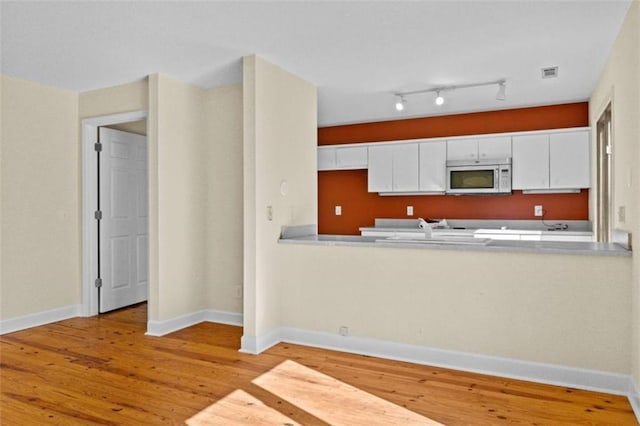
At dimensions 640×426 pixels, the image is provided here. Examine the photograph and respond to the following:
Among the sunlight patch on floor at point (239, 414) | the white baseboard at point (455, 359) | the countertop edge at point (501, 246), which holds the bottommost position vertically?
the sunlight patch on floor at point (239, 414)

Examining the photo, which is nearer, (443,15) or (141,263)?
(443,15)

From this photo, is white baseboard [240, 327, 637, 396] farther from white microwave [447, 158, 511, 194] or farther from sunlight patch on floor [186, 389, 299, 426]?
white microwave [447, 158, 511, 194]

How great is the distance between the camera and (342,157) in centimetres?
630

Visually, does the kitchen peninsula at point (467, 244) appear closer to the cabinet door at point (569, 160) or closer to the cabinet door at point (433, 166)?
the cabinet door at point (569, 160)

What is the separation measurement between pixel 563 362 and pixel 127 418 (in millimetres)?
2696

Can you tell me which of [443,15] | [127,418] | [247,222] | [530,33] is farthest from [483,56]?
[127,418]

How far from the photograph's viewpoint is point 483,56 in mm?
3482

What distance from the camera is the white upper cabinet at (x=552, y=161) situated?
16.0 ft

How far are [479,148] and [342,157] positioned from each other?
1877 mm

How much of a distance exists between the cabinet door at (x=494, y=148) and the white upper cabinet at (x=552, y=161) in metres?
0.09

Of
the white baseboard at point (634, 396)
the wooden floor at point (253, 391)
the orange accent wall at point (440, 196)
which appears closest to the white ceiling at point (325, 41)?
the orange accent wall at point (440, 196)

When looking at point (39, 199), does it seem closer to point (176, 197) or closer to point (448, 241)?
point (176, 197)

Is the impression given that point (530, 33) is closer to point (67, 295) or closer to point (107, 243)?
point (107, 243)

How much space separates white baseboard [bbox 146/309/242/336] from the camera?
13.3ft
